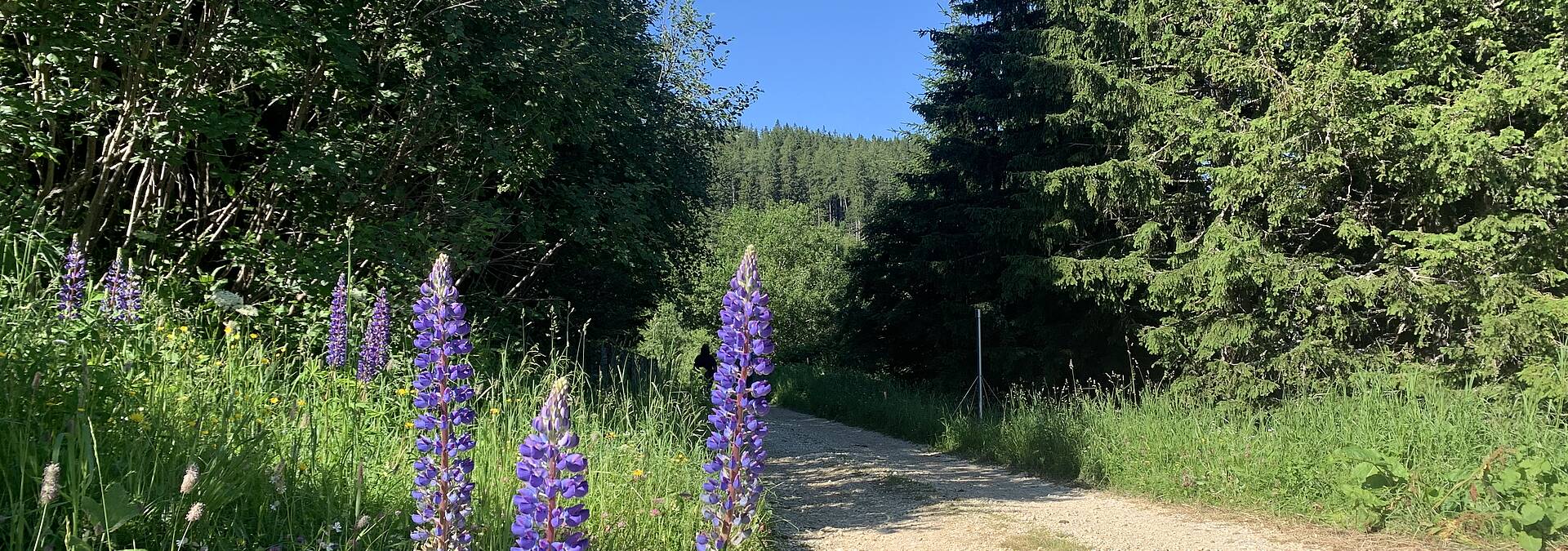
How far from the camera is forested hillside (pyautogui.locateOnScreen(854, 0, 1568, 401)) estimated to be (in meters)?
9.48

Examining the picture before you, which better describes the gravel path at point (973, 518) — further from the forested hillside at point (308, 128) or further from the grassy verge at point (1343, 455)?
the forested hillside at point (308, 128)

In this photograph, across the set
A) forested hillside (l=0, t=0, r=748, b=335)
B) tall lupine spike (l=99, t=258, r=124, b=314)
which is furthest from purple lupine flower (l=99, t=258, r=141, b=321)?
forested hillside (l=0, t=0, r=748, b=335)

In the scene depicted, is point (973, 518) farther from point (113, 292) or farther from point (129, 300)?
point (113, 292)

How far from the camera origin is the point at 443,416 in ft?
8.19

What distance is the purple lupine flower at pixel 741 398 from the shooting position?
2564 mm

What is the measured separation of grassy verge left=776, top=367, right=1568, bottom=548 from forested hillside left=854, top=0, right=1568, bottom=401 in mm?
1295

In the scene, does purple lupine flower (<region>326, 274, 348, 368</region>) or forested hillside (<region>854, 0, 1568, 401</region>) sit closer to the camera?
purple lupine flower (<region>326, 274, 348, 368</region>)

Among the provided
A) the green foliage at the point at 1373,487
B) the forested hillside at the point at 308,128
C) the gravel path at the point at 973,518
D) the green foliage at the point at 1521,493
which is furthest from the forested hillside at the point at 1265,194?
the forested hillside at the point at 308,128

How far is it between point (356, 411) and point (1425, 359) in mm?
12072

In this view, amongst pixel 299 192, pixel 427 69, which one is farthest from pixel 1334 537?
pixel 299 192

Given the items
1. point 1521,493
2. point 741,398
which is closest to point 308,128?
point 741,398

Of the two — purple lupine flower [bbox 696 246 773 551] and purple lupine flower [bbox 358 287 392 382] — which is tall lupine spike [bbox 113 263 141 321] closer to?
purple lupine flower [bbox 358 287 392 382]

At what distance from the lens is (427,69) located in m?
7.45

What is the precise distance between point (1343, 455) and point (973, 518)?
2608 mm
